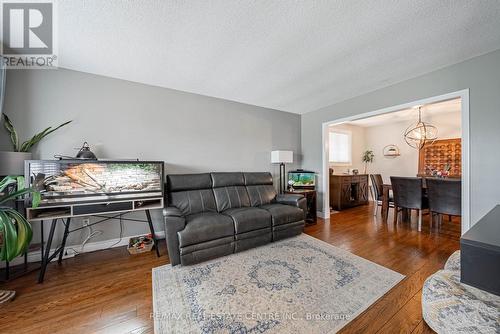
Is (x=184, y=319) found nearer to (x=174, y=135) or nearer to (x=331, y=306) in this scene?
(x=331, y=306)

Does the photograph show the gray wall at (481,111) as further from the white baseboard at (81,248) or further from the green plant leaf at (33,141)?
the green plant leaf at (33,141)

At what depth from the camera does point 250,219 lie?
2.46m

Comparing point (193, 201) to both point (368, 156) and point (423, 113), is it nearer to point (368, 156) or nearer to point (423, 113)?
point (368, 156)

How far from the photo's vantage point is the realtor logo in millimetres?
1546

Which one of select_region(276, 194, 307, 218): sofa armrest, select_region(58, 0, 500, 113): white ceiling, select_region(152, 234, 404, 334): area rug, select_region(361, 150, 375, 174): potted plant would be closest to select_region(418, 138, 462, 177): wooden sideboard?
select_region(361, 150, 375, 174): potted plant

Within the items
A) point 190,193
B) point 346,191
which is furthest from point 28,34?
point 346,191

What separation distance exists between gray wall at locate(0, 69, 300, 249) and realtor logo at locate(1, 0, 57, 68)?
0.45ft

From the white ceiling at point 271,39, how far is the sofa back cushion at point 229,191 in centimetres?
149

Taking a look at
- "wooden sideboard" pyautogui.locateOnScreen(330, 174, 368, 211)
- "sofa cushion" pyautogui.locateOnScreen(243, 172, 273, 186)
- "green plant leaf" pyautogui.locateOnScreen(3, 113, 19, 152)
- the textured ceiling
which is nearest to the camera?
"green plant leaf" pyautogui.locateOnScreen(3, 113, 19, 152)

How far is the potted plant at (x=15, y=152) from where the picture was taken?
1.95 m

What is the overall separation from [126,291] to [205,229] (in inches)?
34.4

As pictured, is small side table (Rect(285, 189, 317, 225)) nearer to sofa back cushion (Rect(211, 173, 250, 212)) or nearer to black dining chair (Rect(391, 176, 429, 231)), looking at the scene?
sofa back cushion (Rect(211, 173, 250, 212))

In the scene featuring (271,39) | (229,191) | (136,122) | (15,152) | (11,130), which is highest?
(271,39)

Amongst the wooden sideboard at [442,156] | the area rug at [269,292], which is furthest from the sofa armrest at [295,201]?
the wooden sideboard at [442,156]
